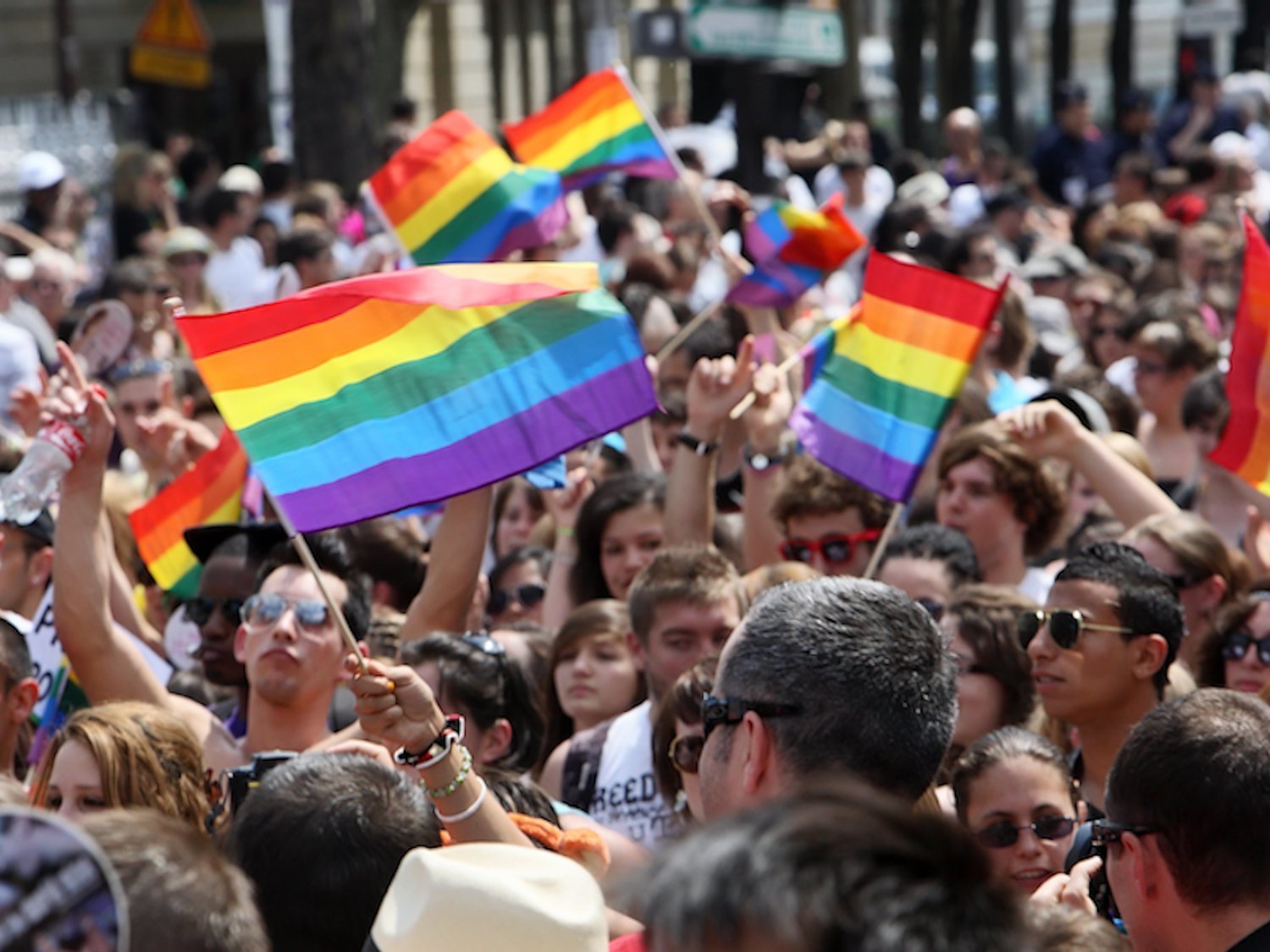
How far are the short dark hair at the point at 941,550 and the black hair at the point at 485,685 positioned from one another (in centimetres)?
136

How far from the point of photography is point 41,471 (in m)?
5.34

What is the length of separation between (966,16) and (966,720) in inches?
1043

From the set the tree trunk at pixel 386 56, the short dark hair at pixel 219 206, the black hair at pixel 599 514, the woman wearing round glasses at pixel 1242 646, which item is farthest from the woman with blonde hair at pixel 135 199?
the tree trunk at pixel 386 56

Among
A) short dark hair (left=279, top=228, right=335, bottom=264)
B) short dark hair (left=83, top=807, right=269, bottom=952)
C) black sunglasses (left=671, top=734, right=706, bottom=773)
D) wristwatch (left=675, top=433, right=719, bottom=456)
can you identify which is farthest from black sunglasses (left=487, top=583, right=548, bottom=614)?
short dark hair (left=279, top=228, right=335, bottom=264)

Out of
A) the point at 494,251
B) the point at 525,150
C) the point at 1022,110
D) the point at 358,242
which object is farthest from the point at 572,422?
the point at 1022,110

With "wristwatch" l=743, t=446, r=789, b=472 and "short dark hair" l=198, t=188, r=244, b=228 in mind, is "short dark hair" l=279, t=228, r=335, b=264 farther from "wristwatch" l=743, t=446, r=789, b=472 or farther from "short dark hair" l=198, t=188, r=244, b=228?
"wristwatch" l=743, t=446, r=789, b=472

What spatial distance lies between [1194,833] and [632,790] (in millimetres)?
2362

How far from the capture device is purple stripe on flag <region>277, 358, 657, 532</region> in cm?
455

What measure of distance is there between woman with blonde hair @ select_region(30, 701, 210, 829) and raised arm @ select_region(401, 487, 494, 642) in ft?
4.20

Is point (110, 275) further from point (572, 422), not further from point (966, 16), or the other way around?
point (966, 16)

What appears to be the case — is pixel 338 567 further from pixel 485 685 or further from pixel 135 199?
pixel 135 199

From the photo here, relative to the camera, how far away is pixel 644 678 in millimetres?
6152

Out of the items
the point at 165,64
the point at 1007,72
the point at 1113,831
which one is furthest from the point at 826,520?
the point at 1007,72

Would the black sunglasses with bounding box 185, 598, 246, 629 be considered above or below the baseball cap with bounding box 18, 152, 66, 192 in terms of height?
above
